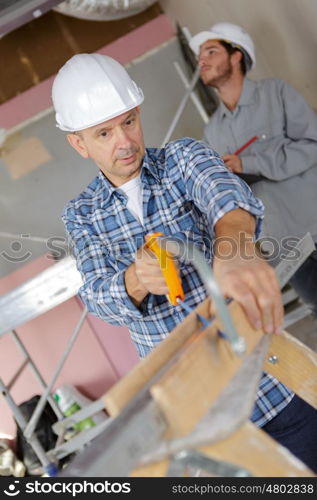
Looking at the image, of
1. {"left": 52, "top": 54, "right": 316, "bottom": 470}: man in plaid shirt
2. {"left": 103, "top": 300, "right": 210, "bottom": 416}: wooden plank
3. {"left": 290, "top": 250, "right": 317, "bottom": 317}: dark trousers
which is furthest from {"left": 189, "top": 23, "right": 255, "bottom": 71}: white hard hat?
{"left": 103, "top": 300, "right": 210, "bottom": 416}: wooden plank

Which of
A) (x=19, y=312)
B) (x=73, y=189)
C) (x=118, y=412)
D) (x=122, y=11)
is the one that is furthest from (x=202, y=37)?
(x=118, y=412)

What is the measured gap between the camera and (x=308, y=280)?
2.53 meters

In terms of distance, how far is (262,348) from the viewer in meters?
0.91

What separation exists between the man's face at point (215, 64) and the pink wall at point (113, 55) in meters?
0.98

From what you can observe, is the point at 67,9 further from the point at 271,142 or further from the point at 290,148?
the point at 290,148

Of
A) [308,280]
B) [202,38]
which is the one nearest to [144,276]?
[308,280]

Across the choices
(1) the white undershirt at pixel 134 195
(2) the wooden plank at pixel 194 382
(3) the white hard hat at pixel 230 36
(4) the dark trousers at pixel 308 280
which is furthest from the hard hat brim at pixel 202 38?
(2) the wooden plank at pixel 194 382

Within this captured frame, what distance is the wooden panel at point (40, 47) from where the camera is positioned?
3689 mm

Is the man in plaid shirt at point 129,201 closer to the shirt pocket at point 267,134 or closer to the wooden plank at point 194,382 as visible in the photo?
the wooden plank at point 194,382

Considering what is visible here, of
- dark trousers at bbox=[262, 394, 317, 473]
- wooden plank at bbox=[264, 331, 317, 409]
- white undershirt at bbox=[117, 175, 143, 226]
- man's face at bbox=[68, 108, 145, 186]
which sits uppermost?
man's face at bbox=[68, 108, 145, 186]

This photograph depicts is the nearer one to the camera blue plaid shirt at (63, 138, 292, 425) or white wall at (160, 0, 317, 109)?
blue plaid shirt at (63, 138, 292, 425)

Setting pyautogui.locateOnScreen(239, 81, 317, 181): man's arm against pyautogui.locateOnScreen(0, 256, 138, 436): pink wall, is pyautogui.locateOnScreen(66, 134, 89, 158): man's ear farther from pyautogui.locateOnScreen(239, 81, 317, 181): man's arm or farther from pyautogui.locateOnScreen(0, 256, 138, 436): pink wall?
pyautogui.locateOnScreen(0, 256, 138, 436): pink wall

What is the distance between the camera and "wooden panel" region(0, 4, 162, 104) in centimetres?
369

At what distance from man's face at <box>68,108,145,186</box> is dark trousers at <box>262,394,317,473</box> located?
646 mm
